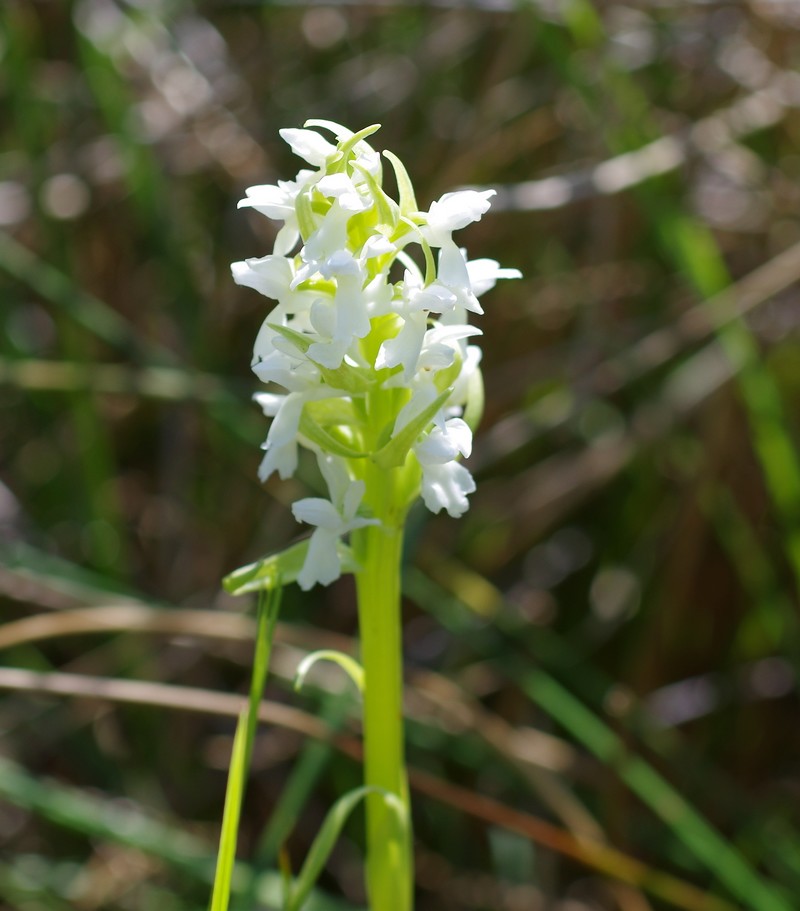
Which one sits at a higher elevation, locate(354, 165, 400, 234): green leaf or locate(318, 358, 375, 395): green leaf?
locate(354, 165, 400, 234): green leaf

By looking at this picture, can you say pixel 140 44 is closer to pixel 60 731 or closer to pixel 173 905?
pixel 60 731

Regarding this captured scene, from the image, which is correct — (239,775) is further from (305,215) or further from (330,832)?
(305,215)

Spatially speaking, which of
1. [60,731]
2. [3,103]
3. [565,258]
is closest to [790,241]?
[565,258]

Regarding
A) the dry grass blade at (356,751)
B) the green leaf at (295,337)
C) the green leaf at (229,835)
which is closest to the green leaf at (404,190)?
the green leaf at (295,337)

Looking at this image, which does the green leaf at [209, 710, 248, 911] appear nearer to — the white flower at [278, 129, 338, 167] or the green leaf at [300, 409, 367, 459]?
the green leaf at [300, 409, 367, 459]

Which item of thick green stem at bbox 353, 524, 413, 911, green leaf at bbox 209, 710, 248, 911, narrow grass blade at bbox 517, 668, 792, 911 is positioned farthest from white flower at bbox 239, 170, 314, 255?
narrow grass blade at bbox 517, 668, 792, 911

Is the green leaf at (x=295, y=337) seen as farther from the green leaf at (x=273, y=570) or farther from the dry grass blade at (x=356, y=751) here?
the dry grass blade at (x=356, y=751)

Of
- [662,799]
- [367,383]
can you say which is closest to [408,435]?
[367,383]
